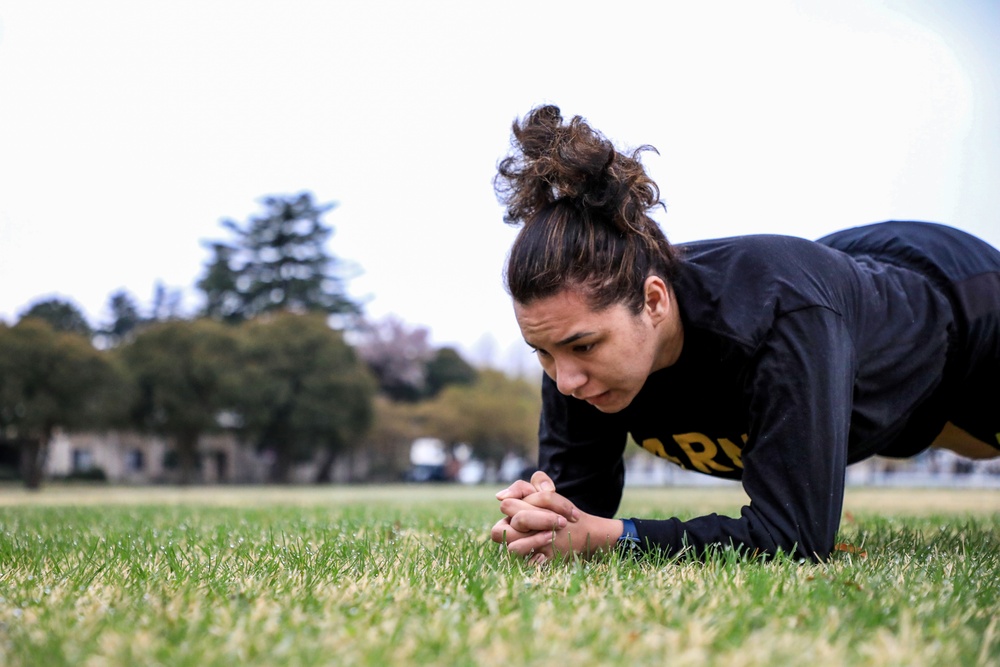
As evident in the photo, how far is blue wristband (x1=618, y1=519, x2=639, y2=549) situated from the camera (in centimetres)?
272

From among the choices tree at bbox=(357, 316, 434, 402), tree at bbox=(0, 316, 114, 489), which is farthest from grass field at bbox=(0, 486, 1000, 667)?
tree at bbox=(357, 316, 434, 402)

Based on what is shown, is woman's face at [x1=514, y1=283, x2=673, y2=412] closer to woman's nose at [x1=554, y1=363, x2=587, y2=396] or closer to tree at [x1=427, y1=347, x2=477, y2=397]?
woman's nose at [x1=554, y1=363, x2=587, y2=396]

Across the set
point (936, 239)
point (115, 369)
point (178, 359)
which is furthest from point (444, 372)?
point (936, 239)

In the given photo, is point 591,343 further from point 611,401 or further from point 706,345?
point 706,345

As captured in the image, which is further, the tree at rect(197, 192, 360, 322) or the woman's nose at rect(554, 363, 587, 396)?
the tree at rect(197, 192, 360, 322)

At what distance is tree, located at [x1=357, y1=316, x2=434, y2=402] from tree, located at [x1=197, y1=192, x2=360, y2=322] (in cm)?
215

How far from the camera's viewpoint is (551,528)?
2.70 m

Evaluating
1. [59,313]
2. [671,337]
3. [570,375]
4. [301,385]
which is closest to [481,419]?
[301,385]

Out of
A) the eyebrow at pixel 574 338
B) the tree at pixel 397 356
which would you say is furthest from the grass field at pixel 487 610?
the tree at pixel 397 356

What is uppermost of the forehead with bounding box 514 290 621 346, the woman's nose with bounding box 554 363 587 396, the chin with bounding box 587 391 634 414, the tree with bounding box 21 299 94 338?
the tree with bounding box 21 299 94 338

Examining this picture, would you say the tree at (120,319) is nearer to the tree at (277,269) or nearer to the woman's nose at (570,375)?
the tree at (277,269)

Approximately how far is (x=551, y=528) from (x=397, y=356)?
51.3 m

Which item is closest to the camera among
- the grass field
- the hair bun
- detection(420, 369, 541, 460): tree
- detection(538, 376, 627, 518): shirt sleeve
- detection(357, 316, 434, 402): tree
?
the grass field

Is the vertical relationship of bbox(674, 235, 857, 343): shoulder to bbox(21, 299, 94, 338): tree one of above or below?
below
